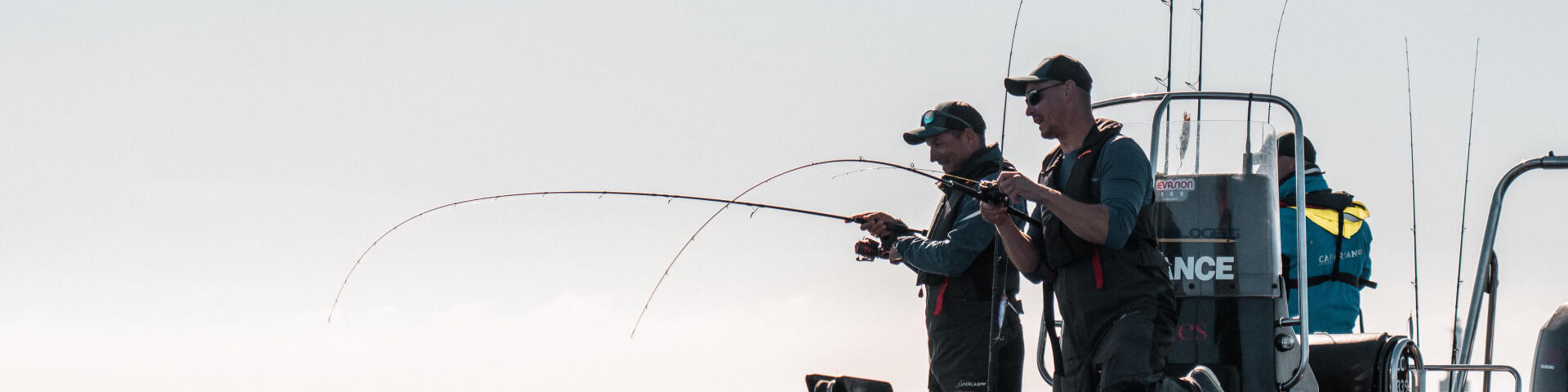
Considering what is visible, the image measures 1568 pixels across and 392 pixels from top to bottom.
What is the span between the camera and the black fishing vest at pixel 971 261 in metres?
5.55

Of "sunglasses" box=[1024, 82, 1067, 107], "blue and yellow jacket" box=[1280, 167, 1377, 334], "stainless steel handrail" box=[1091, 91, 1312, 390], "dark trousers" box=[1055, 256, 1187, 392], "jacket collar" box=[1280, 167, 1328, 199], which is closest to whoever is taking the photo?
"dark trousers" box=[1055, 256, 1187, 392]

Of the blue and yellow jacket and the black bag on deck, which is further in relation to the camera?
the blue and yellow jacket

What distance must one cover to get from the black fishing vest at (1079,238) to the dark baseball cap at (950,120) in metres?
1.05

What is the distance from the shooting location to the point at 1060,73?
4.86m

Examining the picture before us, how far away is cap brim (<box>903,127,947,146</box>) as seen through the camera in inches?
231

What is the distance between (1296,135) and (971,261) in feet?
4.54

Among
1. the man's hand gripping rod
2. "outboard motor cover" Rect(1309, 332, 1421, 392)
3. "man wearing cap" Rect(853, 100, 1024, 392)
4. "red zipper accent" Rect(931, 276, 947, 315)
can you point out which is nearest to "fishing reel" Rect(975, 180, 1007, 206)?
the man's hand gripping rod

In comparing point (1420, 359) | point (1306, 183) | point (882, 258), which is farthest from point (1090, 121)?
point (1306, 183)

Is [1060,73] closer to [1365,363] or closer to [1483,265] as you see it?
[1365,363]

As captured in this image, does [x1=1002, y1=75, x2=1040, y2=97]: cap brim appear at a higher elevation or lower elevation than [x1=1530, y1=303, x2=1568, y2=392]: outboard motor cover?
higher

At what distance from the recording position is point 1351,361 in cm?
572

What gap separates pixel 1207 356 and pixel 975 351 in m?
0.87

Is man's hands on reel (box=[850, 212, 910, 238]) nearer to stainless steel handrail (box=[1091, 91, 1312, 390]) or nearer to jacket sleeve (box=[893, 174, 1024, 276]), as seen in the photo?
jacket sleeve (box=[893, 174, 1024, 276])

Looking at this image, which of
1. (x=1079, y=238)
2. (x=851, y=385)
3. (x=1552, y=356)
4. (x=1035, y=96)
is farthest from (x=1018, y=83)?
(x=1552, y=356)
